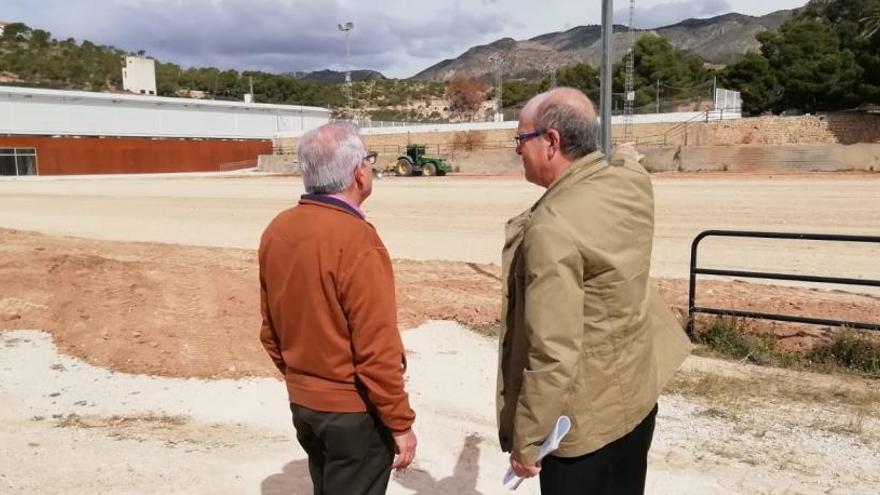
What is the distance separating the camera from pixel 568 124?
2.34m

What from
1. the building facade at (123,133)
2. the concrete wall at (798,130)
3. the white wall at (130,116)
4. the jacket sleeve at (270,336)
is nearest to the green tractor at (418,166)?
the concrete wall at (798,130)

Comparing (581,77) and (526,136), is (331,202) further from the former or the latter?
(581,77)

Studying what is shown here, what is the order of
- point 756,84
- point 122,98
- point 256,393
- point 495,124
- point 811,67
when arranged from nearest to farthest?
1. point 256,393
2. point 811,67
3. point 756,84
4. point 495,124
5. point 122,98

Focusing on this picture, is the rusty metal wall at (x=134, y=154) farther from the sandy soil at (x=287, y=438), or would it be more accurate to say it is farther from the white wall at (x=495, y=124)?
the sandy soil at (x=287, y=438)

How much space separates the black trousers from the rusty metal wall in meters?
60.7

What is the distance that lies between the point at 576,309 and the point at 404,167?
135ft

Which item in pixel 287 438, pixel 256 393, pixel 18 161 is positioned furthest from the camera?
pixel 18 161

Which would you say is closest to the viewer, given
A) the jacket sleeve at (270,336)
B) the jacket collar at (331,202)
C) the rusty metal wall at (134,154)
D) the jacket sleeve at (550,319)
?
the jacket sleeve at (550,319)

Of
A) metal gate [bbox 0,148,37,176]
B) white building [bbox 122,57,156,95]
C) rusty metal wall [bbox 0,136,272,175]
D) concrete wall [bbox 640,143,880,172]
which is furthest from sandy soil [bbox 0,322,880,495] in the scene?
white building [bbox 122,57,156,95]

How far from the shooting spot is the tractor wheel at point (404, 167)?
42.7 metres

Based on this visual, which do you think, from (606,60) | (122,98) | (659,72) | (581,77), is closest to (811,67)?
(659,72)

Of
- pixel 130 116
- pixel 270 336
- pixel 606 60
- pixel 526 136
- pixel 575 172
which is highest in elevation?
pixel 130 116

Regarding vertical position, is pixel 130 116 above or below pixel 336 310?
above

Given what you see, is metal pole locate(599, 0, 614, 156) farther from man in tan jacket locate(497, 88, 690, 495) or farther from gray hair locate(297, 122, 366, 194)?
gray hair locate(297, 122, 366, 194)
